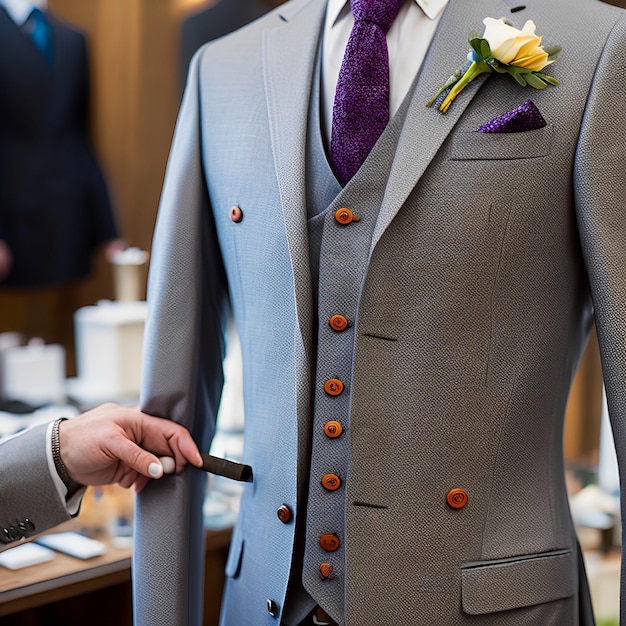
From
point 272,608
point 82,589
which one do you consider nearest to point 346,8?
point 272,608

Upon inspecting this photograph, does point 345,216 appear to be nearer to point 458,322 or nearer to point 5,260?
point 458,322

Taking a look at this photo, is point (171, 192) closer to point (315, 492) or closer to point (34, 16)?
point (315, 492)

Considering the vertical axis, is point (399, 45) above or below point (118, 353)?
above

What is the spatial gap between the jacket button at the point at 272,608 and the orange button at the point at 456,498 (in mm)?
240

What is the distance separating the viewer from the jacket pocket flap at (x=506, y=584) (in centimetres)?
104

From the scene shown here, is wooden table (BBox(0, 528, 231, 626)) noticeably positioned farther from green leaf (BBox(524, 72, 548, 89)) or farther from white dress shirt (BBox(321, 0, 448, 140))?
green leaf (BBox(524, 72, 548, 89))

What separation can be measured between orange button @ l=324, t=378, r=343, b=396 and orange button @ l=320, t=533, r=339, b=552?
0.16m

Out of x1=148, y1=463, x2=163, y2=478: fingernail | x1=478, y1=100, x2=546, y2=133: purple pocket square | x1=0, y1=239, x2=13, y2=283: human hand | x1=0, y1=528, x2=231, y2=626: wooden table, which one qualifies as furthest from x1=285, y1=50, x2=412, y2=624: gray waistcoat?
x1=0, y1=239, x2=13, y2=283: human hand

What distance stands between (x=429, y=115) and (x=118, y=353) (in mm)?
1385

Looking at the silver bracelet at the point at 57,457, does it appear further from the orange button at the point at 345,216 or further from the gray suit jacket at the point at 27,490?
the orange button at the point at 345,216

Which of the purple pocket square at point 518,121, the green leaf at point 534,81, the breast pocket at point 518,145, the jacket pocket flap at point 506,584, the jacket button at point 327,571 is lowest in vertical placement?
the jacket pocket flap at point 506,584

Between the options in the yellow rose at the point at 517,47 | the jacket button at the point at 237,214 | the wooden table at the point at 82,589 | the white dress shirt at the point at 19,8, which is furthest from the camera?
the white dress shirt at the point at 19,8

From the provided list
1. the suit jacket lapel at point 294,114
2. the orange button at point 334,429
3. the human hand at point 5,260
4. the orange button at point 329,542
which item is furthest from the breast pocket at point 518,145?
the human hand at point 5,260

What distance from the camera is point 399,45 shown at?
1.09m
